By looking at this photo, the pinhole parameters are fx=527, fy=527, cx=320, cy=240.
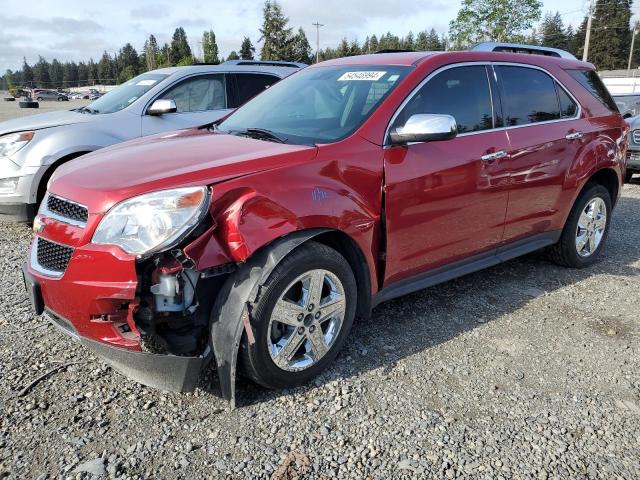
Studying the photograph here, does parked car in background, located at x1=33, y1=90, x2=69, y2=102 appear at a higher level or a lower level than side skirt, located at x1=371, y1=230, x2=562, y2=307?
higher

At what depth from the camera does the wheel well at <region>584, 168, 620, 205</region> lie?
4.84 meters

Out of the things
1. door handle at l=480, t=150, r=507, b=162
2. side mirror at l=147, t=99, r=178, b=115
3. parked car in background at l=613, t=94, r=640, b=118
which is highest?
side mirror at l=147, t=99, r=178, b=115

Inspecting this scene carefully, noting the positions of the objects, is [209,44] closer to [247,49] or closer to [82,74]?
[247,49]

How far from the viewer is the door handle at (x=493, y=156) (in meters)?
3.60

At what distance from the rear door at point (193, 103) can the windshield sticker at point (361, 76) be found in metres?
2.93

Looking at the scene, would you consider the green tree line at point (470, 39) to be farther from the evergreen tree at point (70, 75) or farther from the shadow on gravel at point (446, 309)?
the shadow on gravel at point (446, 309)

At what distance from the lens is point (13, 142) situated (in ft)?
17.6

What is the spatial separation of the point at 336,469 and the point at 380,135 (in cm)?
182

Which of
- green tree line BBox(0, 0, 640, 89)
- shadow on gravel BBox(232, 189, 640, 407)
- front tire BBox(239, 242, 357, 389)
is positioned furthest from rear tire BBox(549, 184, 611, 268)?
green tree line BBox(0, 0, 640, 89)

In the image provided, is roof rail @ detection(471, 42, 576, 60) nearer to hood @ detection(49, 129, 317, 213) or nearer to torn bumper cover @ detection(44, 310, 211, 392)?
hood @ detection(49, 129, 317, 213)

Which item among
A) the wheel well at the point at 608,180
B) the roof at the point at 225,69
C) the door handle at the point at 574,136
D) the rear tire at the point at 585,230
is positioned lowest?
the rear tire at the point at 585,230

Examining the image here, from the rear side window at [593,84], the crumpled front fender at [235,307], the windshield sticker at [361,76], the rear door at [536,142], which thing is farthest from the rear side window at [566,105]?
the crumpled front fender at [235,307]

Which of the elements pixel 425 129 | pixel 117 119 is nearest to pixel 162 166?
pixel 425 129

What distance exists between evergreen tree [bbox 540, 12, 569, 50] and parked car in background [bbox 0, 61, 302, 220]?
90.8 metres
